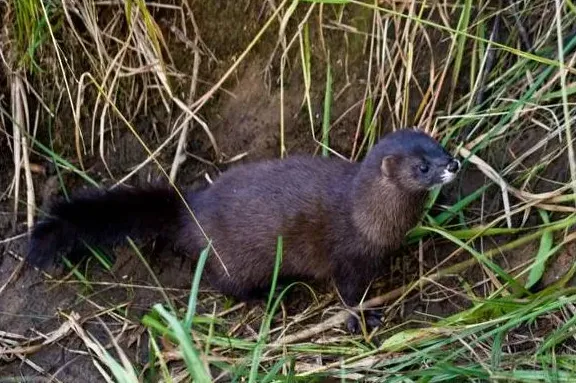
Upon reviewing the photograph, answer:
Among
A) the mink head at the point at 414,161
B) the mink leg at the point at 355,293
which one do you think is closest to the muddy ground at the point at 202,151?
the mink leg at the point at 355,293

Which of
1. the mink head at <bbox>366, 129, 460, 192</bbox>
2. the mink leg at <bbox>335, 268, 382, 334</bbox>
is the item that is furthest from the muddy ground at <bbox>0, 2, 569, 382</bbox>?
the mink head at <bbox>366, 129, 460, 192</bbox>

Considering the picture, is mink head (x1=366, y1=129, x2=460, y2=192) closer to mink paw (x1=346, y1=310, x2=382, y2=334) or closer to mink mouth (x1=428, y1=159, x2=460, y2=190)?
mink mouth (x1=428, y1=159, x2=460, y2=190)

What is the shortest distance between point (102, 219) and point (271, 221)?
57 centimetres

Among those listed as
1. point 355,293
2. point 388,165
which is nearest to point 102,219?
point 355,293

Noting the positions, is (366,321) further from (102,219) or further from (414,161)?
(102,219)

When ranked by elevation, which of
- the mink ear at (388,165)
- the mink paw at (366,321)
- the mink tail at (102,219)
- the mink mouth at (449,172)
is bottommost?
the mink paw at (366,321)

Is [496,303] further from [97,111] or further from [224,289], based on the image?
[97,111]

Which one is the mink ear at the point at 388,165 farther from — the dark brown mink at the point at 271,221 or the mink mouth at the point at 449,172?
the mink mouth at the point at 449,172

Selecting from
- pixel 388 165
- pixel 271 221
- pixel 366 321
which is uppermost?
pixel 388 165

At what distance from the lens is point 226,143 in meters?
3.70

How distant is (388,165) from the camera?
120 inches

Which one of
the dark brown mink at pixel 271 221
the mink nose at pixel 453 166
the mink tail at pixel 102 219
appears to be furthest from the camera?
the mink tail at pixel 102 219

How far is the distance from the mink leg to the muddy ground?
15 cm

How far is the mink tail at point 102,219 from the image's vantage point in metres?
3.31
